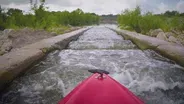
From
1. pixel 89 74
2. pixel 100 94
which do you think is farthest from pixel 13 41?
pixel 100 94

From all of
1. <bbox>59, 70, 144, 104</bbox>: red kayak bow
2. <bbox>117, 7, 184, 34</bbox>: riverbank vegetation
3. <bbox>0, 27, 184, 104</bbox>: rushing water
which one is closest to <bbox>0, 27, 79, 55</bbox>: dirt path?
<bbox>0, 27, 184, 104</bbox>: rushing water

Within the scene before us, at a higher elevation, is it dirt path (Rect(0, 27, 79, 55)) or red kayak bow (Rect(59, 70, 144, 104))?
red kayak bow (Rect(59, 70, 144, 104))

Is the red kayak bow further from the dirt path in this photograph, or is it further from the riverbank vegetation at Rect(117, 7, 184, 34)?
the riverbank vegetation at Rect(117, 7, 184, 34)

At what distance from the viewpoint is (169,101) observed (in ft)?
8.18

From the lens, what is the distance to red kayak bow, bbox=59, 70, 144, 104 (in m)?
1.53

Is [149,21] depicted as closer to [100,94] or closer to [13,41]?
[13,41]

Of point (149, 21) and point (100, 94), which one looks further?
point (149, 21)

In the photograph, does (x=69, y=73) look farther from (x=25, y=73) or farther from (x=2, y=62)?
(x=2, y=62)

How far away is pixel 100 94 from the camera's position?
157 cm

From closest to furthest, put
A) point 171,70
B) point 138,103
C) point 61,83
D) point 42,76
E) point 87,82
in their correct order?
point 138,103, point 87,82, point 61,83, point 42,76, point 171,70

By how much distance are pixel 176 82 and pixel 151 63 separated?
129 centimetres

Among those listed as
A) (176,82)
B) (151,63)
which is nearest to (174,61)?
(151,63)

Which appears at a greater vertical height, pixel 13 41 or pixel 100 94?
pixel 100 94

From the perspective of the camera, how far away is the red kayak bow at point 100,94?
1527 millimetres
